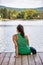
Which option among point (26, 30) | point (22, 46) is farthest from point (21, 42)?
point (26, 30)

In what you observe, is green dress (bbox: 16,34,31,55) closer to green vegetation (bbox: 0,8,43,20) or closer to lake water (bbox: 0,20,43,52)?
lake water (bbox: 0,20,43,52)

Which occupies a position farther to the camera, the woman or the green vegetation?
the green vegetation

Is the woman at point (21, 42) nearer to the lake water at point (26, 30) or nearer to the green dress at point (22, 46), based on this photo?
the green dress at point (22, 46)

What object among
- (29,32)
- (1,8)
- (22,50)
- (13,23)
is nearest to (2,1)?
(1,8)

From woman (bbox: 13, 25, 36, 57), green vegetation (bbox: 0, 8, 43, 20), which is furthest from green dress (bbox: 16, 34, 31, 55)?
green vegetation (bbox: 0, 8, 43, 20)

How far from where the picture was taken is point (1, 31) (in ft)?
19.2

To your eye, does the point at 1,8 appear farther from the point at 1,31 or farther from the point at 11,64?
the point at 11,64

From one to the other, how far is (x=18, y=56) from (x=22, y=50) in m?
0.19

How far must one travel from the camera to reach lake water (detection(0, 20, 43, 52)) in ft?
18.8

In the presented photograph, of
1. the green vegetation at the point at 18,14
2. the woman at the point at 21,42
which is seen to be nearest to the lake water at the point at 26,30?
the green vegetation at the point at 18,14

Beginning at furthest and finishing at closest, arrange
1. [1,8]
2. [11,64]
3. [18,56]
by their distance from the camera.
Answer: [1,8]
[18,56]
[11,64]

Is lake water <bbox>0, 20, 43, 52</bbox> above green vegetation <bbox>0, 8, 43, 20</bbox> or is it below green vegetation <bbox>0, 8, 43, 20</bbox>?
below

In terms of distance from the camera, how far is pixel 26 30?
19.2 ft

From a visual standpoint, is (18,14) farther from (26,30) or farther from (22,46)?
(22,46)
